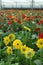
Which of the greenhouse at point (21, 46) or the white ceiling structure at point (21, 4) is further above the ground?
the greenhouse at point (21, 46)

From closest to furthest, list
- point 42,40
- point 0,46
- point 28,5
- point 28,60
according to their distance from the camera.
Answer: point 42,40, point 28,60, point 0,46, point 28,5

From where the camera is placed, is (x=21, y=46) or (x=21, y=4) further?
(x=21, y=4)

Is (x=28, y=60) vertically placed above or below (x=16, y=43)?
below

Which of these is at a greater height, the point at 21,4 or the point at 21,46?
the point at 21,46

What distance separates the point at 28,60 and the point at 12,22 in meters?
1.18

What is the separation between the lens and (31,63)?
1558 millimetres

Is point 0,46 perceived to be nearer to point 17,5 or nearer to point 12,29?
point 12,29

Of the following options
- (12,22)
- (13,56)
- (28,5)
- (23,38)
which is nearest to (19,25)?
(12,22)

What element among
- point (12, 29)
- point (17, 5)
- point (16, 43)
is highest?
point (16, 43)

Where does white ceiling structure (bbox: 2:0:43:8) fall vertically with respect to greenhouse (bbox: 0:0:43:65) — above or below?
below

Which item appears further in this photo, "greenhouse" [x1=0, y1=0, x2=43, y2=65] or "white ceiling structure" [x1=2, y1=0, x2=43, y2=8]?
"white ceiling structure" [x1=2, y1=0, x2=43, y2=8]

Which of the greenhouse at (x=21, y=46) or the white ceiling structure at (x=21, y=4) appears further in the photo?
the white ceiling structure at (x=21, y=4)

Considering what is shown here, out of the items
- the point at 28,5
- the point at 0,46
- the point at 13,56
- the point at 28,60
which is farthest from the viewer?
the point at 28,5

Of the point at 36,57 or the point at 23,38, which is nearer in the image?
the point at 36,57
